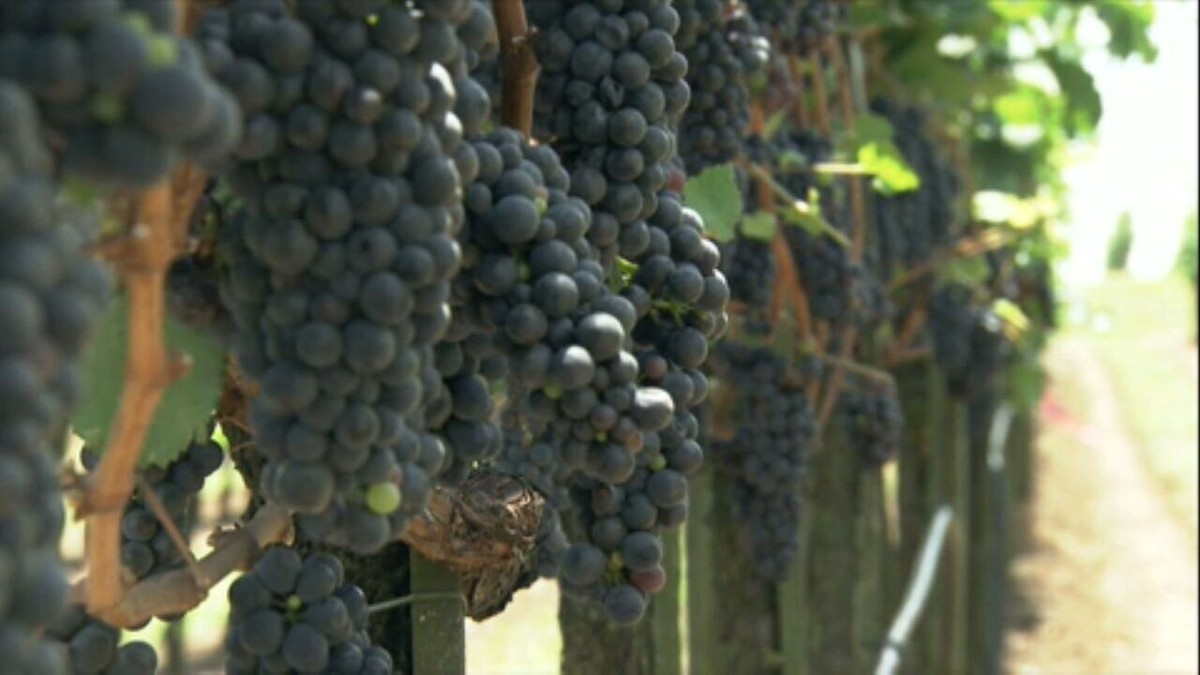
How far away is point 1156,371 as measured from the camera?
18.5m

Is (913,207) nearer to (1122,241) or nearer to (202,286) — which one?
(1122,241)

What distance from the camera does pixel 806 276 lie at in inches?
133

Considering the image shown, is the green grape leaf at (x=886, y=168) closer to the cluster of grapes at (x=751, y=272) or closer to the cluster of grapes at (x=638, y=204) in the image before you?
the cluster of grapes at (x=751, y=272)

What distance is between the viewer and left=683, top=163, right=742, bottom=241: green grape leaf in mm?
1856

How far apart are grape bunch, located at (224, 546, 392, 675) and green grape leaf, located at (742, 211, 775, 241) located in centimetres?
165

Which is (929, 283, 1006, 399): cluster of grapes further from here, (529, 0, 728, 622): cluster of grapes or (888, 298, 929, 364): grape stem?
(529, 0, 728, 622): cluster of grapes

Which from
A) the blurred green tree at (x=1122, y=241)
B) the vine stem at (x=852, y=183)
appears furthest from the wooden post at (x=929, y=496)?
the vine stem at (x=852, y=183)

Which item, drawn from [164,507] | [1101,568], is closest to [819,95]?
[164,507]

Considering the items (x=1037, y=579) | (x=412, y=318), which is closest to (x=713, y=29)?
(x=412, y=318)

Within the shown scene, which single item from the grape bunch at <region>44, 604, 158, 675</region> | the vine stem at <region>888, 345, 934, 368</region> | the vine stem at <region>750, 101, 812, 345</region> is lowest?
the vine stem at <region>888, 345, 934, 368</region>

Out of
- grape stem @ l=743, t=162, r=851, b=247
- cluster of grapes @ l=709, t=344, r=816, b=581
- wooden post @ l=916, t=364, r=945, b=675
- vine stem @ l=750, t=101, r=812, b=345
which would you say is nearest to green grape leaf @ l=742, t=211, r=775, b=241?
grape stem @ l=743, t=162, r=851, b=247

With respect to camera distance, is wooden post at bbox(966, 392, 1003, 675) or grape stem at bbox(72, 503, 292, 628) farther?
wooden post at bbox(966, 392, 1003, 675)

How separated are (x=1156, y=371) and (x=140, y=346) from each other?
18614mm

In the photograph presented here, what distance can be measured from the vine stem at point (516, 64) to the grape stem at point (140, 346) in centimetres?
41
